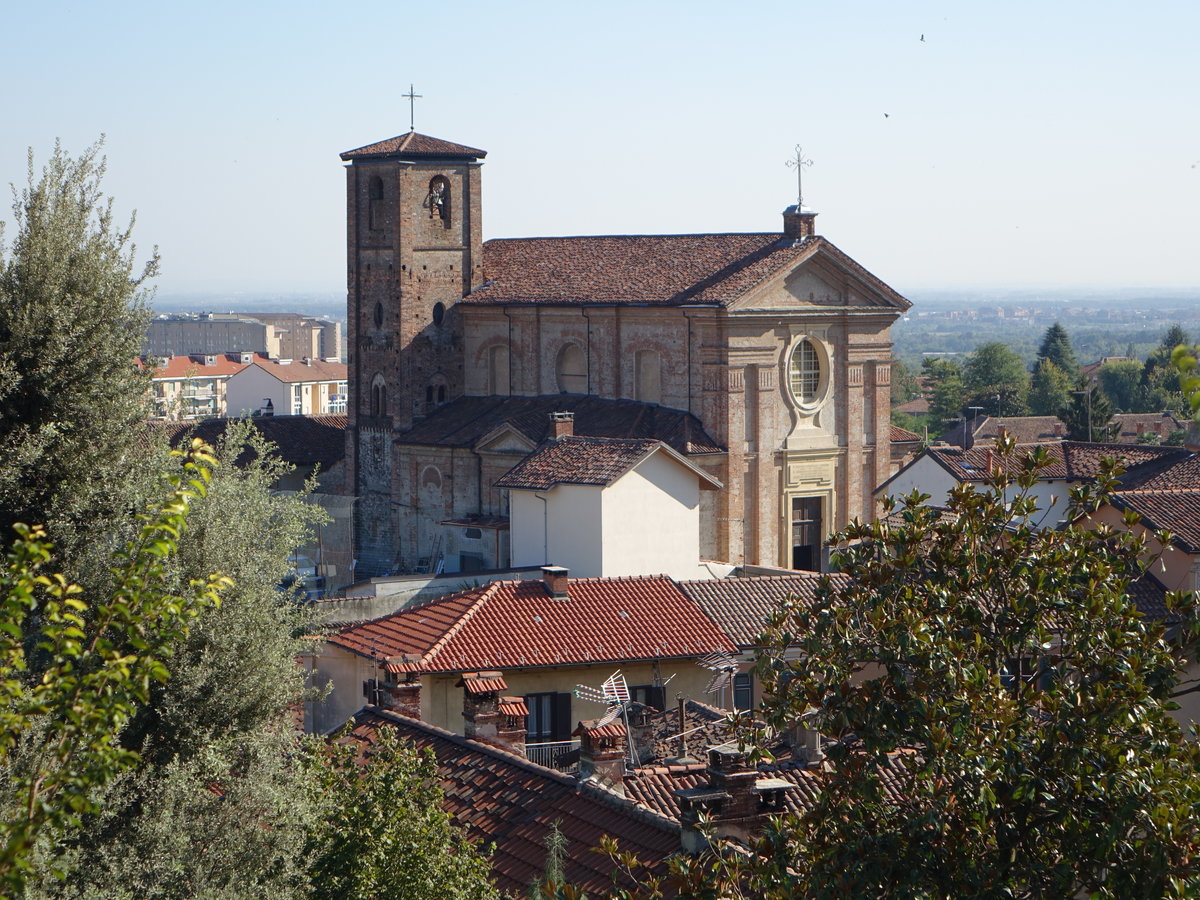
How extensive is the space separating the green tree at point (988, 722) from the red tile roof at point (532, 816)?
4260 millimetres

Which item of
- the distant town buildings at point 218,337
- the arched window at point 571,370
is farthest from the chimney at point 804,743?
the distant town buildings at point 218,337

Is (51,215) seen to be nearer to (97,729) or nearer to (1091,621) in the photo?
(97,729)

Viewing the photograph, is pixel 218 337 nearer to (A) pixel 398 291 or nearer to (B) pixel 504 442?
(A) pixel 398 291

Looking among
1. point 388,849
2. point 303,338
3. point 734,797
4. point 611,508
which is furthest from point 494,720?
point 303,338

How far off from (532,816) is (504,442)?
2170cm

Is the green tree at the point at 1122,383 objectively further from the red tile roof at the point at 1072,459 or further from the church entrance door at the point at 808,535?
the church entrance door at the point at 808,535

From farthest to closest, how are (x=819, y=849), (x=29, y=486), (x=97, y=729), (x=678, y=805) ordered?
(x=678, y=805) → (x=29, y=486) → (x=819, y=849) → (x=97, y=729)

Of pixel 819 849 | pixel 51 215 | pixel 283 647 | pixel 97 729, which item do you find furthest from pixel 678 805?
pixel 97 729

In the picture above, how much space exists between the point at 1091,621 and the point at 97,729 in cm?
530

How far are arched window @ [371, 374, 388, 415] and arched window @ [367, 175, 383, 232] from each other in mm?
3580

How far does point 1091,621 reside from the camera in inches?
372

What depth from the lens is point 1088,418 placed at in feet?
218

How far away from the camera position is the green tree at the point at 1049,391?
98.1 meters

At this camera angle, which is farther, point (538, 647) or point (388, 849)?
point (538, 647)
